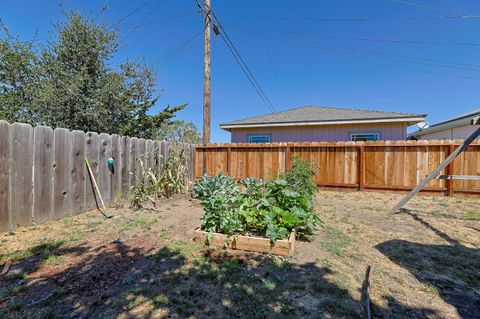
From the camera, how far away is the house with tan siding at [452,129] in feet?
32.6

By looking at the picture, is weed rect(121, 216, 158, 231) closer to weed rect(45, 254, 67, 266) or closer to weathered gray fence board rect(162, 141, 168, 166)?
weed rect(45, 254, 67, 266)

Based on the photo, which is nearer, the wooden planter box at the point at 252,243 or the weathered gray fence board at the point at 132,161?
the wooden planter box at the point at 252,243

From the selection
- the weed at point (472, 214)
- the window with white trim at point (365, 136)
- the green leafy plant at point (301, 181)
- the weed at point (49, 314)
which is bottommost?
the weed at point (49, 314)

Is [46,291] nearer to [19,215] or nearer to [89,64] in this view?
[19,215]

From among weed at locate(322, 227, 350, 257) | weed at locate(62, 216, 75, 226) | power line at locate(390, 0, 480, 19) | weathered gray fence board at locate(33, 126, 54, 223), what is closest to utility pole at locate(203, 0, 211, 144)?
weathered gray fence board at locate(33, 126, 54, 223)

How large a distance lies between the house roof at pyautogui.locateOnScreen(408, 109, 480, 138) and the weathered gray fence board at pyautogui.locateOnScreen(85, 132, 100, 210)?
41.7 feet

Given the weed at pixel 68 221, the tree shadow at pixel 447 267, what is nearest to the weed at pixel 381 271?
the tree shadow at pixel 447 267

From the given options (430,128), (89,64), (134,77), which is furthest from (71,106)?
(430,128)

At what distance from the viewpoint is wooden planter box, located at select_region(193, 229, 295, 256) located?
2.87 meters

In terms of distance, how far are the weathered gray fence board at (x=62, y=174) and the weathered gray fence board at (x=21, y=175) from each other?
15.0 inches

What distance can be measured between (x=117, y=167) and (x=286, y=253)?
4429 mm

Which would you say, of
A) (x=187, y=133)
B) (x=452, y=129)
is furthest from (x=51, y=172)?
(x=187, y=133)

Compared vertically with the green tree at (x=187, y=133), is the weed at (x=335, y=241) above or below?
below

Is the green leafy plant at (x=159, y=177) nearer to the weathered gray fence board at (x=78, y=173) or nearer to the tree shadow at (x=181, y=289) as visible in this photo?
the weathered gray fence board at (x=78, y=173)
